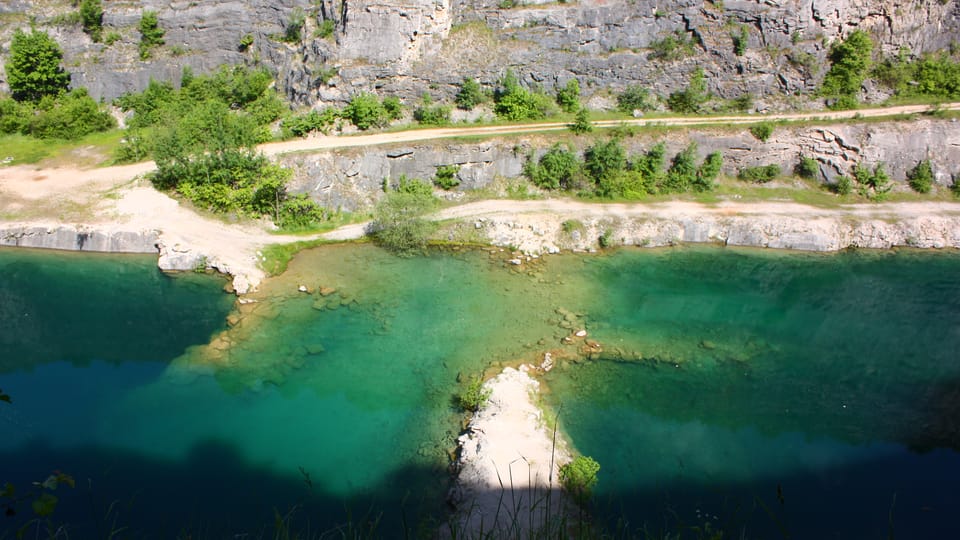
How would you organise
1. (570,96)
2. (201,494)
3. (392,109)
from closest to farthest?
(201,494), (392,109), (570,96)

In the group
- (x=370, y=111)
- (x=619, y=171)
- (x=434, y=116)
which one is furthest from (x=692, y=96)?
(x=370, y=111)

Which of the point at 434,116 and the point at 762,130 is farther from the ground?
the point at 762,130

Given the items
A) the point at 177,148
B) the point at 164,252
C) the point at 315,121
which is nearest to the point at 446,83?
the point at 315,121

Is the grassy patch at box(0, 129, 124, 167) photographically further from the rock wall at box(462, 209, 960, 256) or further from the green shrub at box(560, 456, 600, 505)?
the green shrub at box(560, 456, 600, 505)

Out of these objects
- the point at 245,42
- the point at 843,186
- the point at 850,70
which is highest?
the point at 850,70

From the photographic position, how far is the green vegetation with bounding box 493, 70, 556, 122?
40.6m

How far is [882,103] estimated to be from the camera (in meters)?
41.2

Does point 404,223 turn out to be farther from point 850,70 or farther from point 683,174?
point 850,70

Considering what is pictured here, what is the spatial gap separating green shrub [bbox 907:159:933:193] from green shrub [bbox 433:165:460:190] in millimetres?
28862

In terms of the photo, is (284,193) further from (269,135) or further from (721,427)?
(721,427)

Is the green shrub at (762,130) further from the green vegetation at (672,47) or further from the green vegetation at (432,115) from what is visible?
the green vegetation at (432,115)

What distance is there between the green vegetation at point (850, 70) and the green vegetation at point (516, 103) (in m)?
19.8

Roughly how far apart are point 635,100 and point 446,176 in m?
15.5

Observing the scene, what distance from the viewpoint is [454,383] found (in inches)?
874
